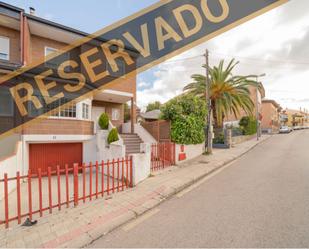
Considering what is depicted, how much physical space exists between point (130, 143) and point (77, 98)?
4.00 metres

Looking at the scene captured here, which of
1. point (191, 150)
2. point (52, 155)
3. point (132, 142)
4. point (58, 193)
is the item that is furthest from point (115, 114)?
point (58, 193)

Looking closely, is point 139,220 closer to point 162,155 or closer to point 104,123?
point 162,155

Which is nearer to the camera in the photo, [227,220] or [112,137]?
[227,220]

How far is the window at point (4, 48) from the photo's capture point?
10461 millimetres

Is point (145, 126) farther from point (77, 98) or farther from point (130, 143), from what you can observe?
point (77, 98)

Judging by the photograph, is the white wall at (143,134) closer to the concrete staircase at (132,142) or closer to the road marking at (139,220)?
the concrete staircase at (132,142)

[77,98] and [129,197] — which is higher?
[77,98]

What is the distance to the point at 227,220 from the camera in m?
3.93

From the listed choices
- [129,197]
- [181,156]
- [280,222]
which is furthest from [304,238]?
[181,156]

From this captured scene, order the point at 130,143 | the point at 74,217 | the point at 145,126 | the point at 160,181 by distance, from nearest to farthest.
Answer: the point at 74,217 < the point at 160,181 < the point at 130,143 < the point at 145,126

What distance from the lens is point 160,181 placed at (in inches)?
272

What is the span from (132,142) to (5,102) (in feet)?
21.9

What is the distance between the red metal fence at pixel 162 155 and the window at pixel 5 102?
22.5 feet

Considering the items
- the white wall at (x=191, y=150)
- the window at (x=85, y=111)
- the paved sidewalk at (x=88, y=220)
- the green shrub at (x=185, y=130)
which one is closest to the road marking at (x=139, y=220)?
the paved sidewalk at (x=88, y=220)
